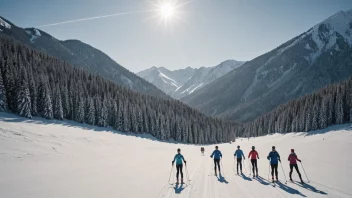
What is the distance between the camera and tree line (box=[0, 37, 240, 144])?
162ft

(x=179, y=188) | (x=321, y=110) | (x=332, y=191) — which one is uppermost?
(x=321, y=110)

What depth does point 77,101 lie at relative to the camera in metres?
61.6

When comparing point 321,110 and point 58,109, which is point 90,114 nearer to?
point 58,109

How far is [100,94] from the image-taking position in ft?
238

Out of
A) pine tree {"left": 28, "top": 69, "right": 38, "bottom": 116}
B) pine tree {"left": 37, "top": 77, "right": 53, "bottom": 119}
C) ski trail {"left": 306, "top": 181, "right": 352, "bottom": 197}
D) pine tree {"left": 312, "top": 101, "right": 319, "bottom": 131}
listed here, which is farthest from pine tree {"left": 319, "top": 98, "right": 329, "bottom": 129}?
pine tree {"left": 28, "top": 69, "right": 38, "bottom": 116}

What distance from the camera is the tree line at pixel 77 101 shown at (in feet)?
162

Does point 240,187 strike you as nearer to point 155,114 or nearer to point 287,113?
point 155,114

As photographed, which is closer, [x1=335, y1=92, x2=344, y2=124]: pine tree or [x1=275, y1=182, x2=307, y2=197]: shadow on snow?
[x1=275, y1=182, x2=307, y2=197]: shadow on snow

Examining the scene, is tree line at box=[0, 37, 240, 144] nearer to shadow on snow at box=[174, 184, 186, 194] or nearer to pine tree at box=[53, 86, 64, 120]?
pine tree at box=[53, 86, 64, 120]

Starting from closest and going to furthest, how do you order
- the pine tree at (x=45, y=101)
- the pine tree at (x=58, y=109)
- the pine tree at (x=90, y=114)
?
the pine tree at (x=45, y=101), the pine tree at (x=58, y=109), the pine tree at (x=90, y=114)

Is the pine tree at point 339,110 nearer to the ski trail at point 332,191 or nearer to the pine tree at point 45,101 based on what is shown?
the ski trail at point 332,191

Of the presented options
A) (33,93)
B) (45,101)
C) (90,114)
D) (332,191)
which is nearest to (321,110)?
(90,114)

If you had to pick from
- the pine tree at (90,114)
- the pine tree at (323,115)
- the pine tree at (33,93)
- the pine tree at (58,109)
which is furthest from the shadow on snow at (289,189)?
the pine tree at (323,115)

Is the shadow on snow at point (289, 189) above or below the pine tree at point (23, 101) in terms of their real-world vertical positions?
below
